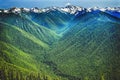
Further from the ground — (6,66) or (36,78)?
(6,66)

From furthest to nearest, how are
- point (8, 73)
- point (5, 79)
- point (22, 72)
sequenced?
point (22, 72), point (8, 73), point (5, 79)

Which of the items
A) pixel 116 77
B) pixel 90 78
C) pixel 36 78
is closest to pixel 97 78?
pixel 90 78

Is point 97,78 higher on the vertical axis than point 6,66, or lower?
lower

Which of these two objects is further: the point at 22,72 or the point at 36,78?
the point at 22,72

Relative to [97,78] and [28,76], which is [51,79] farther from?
[97,78]

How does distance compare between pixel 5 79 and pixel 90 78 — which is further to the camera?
pixel 90 78

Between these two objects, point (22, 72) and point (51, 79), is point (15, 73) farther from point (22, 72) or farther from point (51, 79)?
point (51, 79)

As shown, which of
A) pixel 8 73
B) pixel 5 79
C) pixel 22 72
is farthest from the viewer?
pixel 22 72

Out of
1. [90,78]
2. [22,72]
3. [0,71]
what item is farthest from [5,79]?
[90,78]
